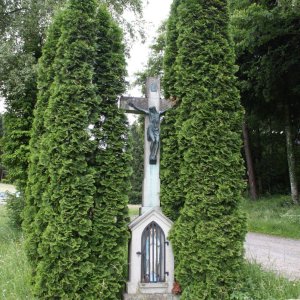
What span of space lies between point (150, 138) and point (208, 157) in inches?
37.0

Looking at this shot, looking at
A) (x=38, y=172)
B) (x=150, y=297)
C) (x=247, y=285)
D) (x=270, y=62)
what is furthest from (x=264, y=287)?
(x=270, y=62)

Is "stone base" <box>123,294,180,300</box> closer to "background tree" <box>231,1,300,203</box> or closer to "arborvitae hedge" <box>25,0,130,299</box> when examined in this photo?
"arborvitae hedge" <box>25,0,130,299</box>

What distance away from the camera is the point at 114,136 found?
15.5 ft

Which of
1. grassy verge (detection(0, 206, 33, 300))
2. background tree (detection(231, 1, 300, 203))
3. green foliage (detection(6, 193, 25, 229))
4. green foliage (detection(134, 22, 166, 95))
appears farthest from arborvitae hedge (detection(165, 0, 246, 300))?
green foliage (detection(134, 22, 166, 95))

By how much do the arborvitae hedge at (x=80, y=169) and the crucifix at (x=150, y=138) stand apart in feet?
1.20

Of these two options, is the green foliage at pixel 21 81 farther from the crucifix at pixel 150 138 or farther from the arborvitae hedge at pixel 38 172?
the crucifix at pixel 150 138

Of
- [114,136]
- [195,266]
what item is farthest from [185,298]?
[114,136]

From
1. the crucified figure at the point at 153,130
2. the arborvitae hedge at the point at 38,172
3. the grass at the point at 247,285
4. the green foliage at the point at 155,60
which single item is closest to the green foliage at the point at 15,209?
the grass at the point at 247,285

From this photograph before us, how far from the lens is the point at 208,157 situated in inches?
184

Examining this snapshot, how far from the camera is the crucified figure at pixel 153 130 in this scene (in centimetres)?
508

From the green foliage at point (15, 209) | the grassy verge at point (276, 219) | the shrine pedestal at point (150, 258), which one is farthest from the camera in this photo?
the grassy verge at point (276, 219)

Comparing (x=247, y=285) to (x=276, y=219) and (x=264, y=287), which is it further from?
(x=276, y=219)

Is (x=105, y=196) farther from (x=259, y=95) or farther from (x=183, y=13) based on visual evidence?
(x=259, y=95)

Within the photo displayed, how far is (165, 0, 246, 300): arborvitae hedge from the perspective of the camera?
450 cm
